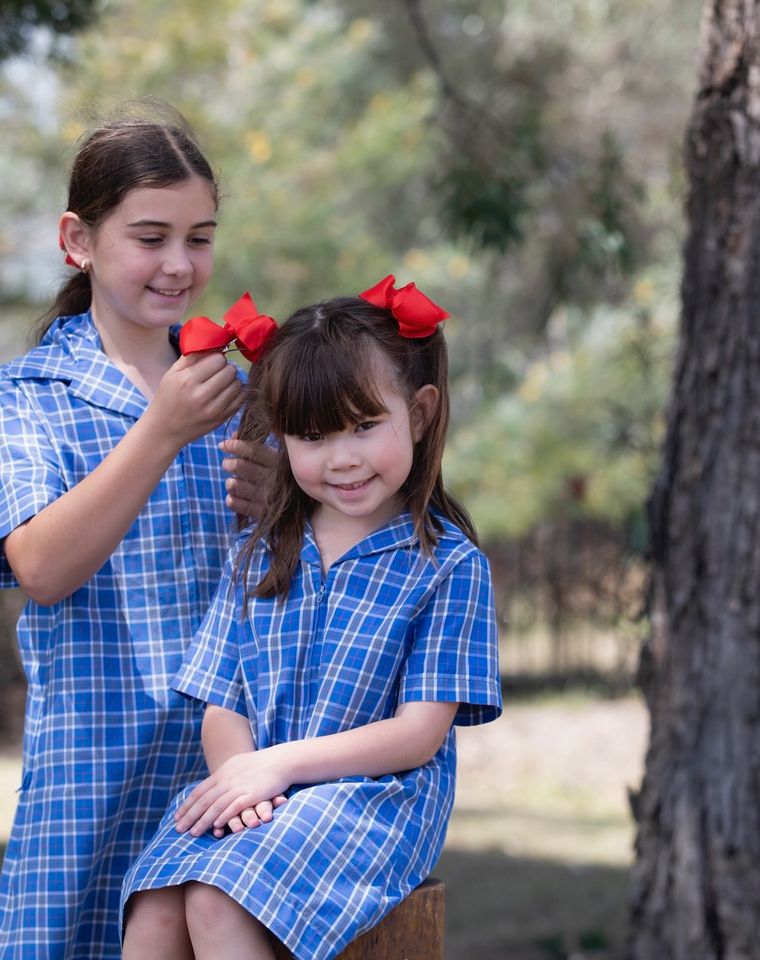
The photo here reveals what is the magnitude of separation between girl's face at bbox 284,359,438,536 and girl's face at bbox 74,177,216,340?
12.9 inches

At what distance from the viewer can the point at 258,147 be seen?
823cm

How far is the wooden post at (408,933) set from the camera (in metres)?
1.63

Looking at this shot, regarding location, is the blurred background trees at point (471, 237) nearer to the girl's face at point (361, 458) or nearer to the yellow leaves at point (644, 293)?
the yellow leaves at point (644, 293)

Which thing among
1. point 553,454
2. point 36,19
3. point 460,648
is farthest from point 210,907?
point 553,454

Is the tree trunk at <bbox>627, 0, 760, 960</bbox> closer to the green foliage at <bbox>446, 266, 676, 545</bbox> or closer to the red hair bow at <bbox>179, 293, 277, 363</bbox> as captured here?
the red hair bow at <bbox>179, 293, 277, 363</bbox>

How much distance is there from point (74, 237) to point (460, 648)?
85 centimetres

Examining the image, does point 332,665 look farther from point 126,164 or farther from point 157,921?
point 126,164

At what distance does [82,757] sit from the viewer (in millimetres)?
1861

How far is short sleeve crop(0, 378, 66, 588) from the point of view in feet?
5.90

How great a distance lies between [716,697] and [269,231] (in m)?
5.05

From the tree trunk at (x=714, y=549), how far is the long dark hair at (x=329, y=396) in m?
1.80

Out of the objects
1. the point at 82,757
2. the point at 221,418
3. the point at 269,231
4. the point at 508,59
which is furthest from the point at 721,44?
the point at 508,59

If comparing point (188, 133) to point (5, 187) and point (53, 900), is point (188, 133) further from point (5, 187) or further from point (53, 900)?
point (5, 187)

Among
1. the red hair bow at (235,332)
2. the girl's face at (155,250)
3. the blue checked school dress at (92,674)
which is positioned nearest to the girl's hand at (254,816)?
the blue checked school dress at (92,674)
